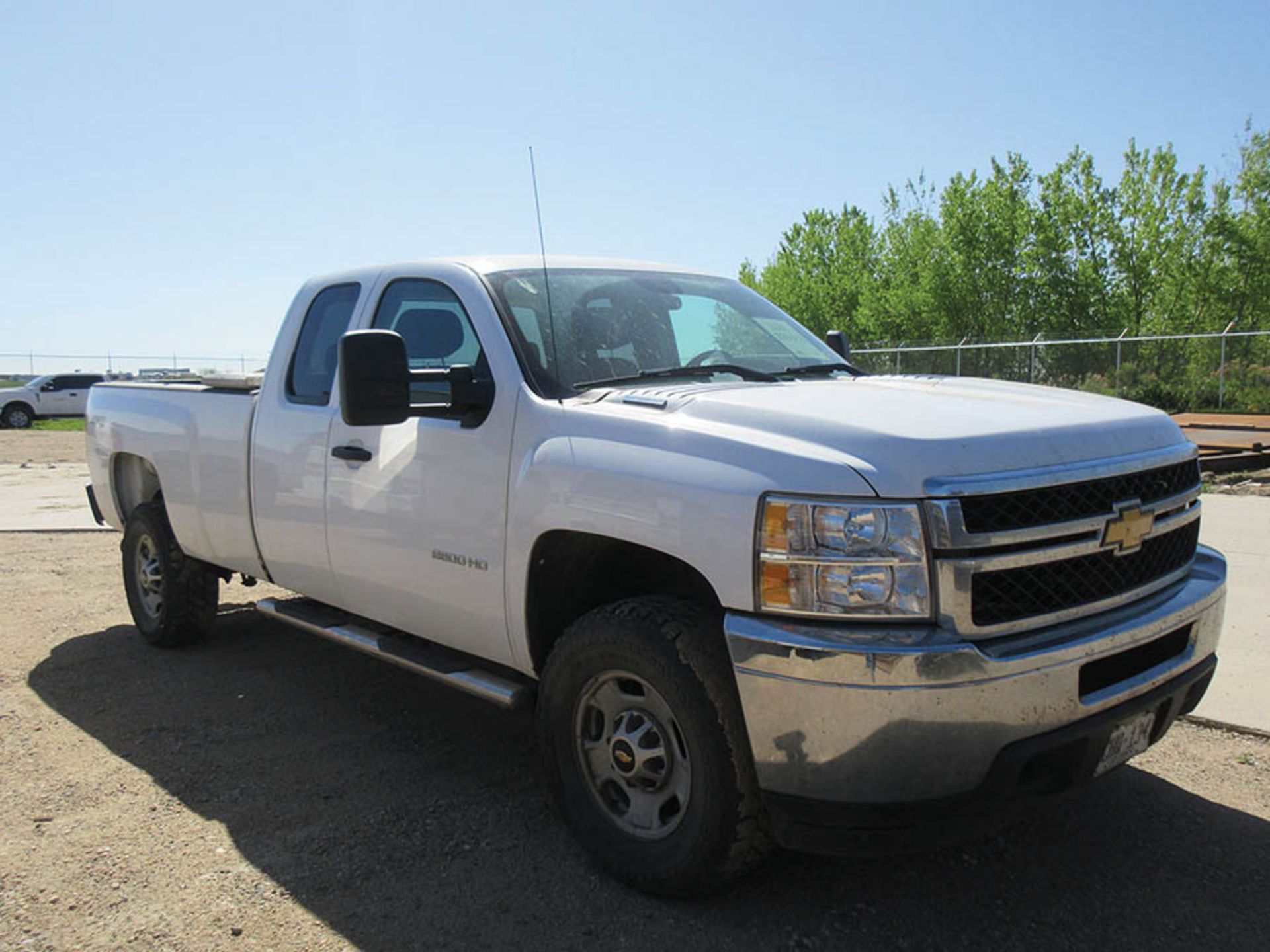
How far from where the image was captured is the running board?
3646mm

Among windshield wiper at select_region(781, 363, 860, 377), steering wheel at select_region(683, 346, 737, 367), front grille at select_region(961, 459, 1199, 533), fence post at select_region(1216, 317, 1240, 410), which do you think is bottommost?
fence post at select_region(1216, 317, 1240, 410)

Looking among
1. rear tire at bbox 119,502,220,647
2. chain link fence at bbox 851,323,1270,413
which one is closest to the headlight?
rear tire at bbox 119,502,220,647

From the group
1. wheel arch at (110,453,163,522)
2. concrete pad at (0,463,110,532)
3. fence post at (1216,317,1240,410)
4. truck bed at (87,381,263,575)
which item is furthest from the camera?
fence post at (1216,317,1240,410)

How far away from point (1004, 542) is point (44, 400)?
3667cm

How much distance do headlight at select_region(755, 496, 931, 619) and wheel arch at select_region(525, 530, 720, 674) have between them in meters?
0.66

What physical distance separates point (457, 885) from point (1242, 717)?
11.2 ft

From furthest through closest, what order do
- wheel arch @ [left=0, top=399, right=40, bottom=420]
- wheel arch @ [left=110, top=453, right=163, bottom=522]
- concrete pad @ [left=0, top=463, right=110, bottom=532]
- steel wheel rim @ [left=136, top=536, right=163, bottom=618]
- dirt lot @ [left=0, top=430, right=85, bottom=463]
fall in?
wheel arch @ [left=0, top=399, right=40, bottom=420] < dirt lot @ [left=0, top=430, right=85, bottom=463] < concrete pad @ [left=0, top=463, right=110, bottom=532] < wheel arch @ [left=110, top=453, right=163, bottom=522] < steel wheel rim @ [left=136, top=536, right=163, bottom=618]

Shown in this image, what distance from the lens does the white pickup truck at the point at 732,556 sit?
8.53 ft

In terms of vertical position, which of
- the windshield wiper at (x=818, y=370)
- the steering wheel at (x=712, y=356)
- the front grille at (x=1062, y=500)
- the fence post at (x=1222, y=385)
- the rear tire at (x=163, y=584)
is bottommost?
the fence post at (x=1222, y=385)

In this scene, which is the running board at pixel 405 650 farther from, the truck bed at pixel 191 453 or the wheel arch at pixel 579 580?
the truck bed at pixel 191 453

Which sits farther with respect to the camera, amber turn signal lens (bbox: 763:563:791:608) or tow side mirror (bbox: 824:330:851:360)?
tow side mirror (bbox: 824:330:851:360)

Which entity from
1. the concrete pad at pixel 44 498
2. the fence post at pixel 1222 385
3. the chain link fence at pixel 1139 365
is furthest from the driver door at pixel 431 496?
the fence post at pixel 1222 385

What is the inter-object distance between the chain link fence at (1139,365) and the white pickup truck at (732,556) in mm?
14391

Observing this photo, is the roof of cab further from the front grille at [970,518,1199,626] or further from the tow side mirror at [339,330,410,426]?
the front grille at [970,518,1199,626]
